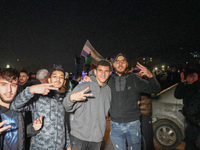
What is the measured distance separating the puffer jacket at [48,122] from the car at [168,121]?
3.29m

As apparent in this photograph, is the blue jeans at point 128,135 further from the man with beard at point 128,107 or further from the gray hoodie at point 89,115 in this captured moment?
the gray hoodie at point 89,115

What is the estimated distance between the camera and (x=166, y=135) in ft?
13.9

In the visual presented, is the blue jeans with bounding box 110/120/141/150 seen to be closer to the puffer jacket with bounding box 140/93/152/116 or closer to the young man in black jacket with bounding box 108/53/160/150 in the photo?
the young man in black jacket with bounding box 108/53/160/150

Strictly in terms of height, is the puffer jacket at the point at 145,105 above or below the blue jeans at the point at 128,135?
above

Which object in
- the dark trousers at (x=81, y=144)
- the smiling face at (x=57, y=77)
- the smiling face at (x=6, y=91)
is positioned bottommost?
the dark trousers at (x=81, y=144)

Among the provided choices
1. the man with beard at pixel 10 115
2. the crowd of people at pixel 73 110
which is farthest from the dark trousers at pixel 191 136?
the man with beard at pixel 10 115

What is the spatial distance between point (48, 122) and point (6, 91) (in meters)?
0.71

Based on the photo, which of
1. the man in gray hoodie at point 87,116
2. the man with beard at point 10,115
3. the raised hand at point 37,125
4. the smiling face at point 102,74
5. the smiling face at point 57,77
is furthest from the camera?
the smiling face at point 102,74

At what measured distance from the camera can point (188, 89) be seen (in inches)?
139

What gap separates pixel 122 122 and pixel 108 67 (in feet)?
3.62

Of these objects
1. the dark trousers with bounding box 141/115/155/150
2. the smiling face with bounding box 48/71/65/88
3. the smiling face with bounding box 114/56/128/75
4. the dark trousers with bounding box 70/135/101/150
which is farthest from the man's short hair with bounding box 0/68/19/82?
the dark trousers with bounding box 141/115/155/150

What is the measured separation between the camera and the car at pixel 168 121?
4.10 metres

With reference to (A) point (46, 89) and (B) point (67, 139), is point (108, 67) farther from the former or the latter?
(B) point (67, 139)

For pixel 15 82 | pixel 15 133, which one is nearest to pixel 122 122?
pixel 15 133
